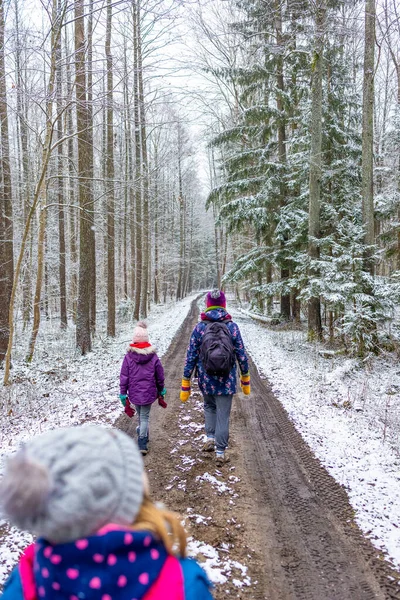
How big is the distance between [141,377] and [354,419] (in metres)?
3.80

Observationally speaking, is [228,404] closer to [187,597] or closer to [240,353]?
[240,353]

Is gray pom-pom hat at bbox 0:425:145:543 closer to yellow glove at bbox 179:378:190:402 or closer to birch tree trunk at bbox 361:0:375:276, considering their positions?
yellow glove at bbox 179:378:190:402

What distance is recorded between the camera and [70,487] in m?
1.13

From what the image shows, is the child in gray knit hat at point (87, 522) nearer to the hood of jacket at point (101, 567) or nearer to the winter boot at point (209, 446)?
the hood of jacket at point (101, 567)

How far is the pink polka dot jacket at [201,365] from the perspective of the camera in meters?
4.88

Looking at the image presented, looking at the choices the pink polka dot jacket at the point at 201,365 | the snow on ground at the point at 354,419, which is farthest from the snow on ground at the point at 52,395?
the snow on ground at the point at 354,419

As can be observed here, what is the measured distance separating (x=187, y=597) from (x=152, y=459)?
4.05m

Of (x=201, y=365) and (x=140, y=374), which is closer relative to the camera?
(x=201, y=365)

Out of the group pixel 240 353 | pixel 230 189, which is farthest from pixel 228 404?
pixel 230 189

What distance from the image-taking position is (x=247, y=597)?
2.83 m

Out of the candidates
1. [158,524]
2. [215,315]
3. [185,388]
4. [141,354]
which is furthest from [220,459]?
[158,524]

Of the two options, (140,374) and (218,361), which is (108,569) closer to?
(218,361)

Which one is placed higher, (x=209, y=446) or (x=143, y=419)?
(x=143, y=419)

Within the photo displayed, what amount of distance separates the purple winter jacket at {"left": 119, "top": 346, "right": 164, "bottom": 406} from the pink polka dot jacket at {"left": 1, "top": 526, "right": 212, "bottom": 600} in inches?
159
